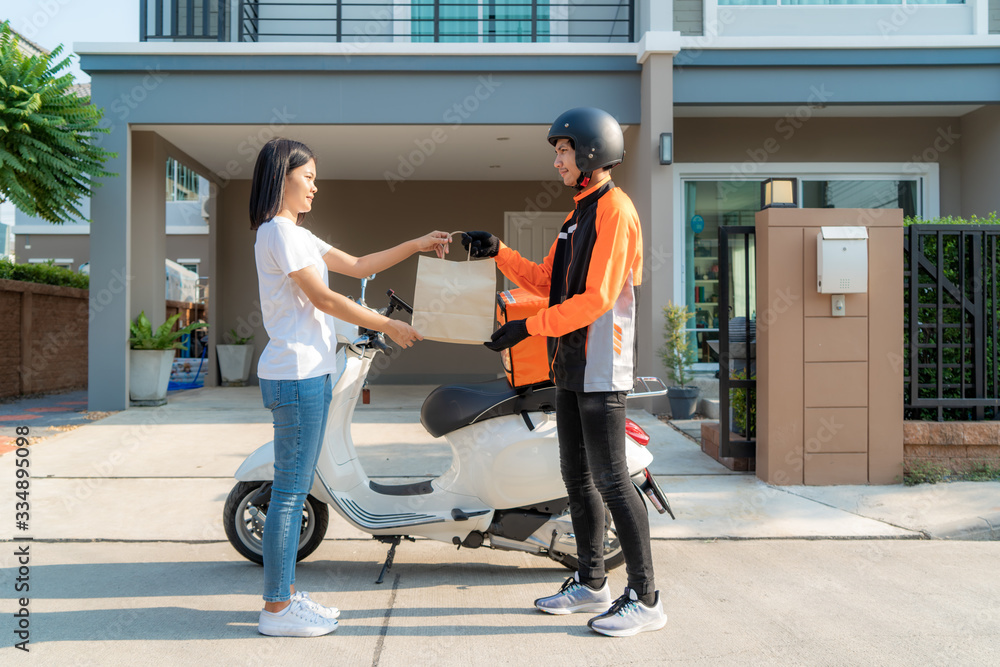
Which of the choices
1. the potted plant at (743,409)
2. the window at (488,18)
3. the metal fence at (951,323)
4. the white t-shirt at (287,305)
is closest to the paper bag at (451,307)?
the white t-shirt at (287,305)

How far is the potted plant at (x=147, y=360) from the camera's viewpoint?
320 inches

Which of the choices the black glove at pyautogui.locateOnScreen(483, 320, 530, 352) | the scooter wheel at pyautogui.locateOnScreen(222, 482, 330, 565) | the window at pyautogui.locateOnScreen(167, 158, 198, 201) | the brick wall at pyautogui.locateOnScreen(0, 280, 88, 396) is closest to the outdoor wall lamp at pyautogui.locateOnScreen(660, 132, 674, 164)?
the black glove at pyautogui.locateOnScreen(483, 320, 530, 352)

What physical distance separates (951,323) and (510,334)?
3.64 metres

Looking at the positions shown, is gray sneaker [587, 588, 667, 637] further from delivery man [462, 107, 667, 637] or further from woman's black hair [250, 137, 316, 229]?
woman's black hair [250, 137, 316, 229]

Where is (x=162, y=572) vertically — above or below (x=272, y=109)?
below

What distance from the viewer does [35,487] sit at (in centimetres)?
471

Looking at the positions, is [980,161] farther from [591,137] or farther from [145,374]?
[145,374]

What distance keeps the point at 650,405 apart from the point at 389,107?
14.3 feet

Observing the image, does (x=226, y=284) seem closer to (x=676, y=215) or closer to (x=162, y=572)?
(x=676, y=215)

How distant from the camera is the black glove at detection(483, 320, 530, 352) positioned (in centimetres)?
259

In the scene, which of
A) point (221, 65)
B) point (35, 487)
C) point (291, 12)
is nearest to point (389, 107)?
point (221, 65)

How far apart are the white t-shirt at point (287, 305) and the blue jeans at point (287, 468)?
2.3 inches

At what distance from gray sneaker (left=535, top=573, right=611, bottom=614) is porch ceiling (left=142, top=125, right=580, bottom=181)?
20.3 ft

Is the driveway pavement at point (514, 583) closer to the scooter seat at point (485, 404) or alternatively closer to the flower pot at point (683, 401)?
the scooter seat at point (485, 404)
